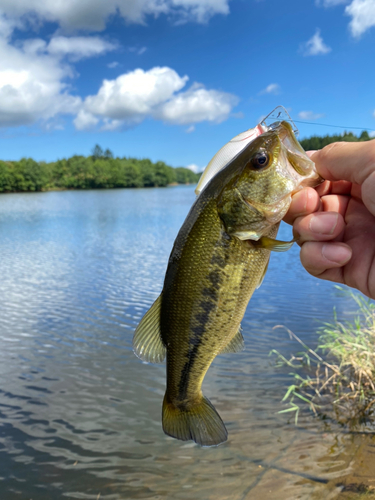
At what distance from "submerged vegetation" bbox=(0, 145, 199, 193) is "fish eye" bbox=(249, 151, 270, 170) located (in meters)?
120

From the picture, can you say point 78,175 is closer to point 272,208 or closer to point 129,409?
point 129,409

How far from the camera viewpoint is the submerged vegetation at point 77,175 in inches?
4397

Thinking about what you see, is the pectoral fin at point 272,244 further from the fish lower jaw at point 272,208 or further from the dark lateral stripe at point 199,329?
the dark lateral stripe at point 199,329

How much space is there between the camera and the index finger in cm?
278

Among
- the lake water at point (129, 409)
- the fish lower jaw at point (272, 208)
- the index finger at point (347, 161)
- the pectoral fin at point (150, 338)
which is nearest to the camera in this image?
the fish lower jaw at point (272, 208)

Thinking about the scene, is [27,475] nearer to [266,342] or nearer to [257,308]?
[266,342]

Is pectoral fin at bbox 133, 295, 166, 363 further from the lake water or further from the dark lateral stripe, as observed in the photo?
the lake water

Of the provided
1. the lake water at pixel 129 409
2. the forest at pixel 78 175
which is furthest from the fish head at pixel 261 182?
the forest at pixel 78 175

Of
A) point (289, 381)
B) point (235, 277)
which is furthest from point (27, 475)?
point (235, 277)

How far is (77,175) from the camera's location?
12912 centimetres

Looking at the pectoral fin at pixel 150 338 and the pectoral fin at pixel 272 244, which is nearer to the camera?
the pectoral fin at pixel 272 244

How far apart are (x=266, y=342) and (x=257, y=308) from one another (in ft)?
8.73

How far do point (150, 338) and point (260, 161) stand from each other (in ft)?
4.62

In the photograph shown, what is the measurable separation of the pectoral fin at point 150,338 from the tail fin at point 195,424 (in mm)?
417
